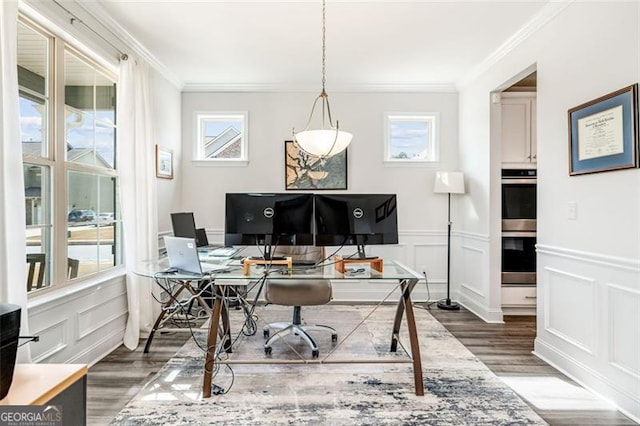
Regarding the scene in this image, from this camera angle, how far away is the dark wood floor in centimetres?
198

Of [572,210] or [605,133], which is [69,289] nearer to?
[572,210]

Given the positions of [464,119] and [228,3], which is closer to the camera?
[228,3]

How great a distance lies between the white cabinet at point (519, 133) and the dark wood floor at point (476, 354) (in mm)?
1669

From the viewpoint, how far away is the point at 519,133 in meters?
3.72

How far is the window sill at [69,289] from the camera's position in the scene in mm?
2099

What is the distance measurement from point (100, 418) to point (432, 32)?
356 cm

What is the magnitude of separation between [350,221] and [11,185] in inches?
74.5

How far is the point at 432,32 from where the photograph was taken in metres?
2.98

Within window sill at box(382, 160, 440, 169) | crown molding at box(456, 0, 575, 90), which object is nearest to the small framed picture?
window sill at box(382, 160, 440, 169)

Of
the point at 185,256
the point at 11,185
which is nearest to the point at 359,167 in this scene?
the point at 185,256

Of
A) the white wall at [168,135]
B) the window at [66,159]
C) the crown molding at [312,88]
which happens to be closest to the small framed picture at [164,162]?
the white wall at [168,135]

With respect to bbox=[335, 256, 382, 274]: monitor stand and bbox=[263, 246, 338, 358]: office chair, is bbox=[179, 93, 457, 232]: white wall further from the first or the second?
bbox=[335, 256, 382, 274]: monitor stand

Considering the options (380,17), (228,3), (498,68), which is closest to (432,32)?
(380,17)

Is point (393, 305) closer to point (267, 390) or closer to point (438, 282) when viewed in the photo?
point (438, 282)
